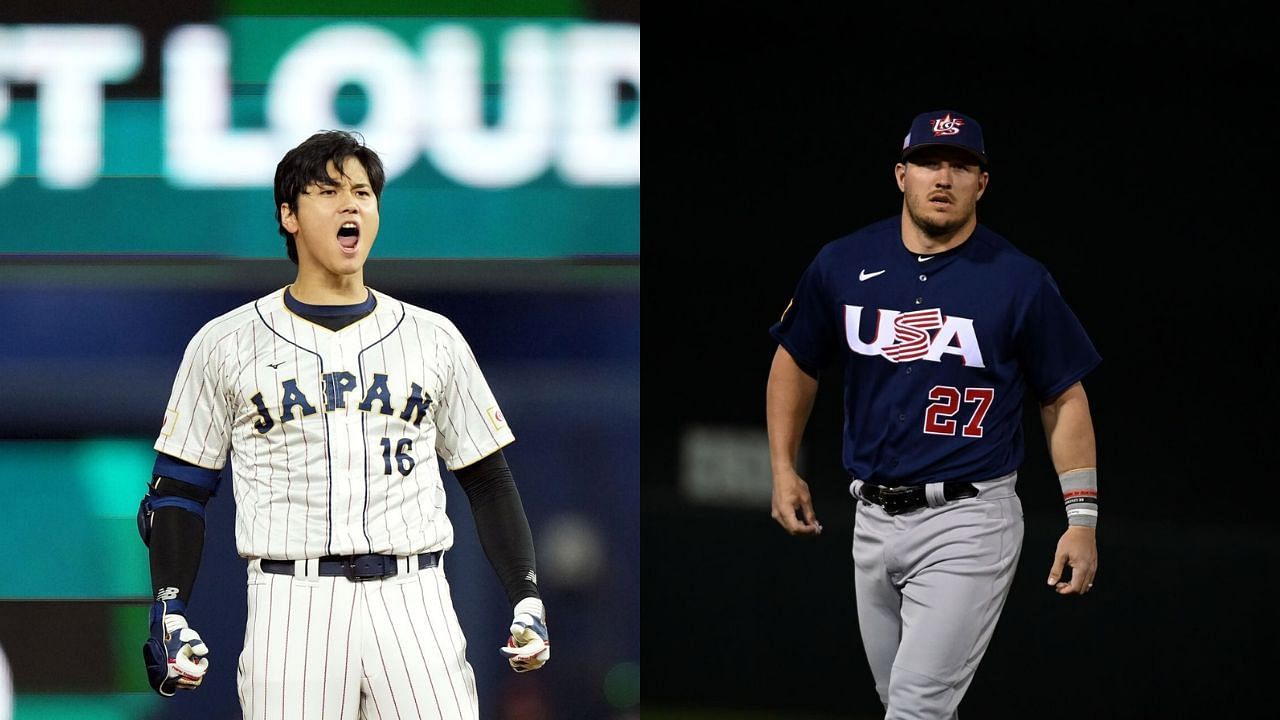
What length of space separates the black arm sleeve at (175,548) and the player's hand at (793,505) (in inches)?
57.7

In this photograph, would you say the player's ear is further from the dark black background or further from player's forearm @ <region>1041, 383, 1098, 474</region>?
player's forearm @ <region>1041, 383, 1098, 474</region>

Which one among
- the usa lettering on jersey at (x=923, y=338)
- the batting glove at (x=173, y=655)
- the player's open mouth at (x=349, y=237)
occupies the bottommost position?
the batting glove at (x=173, y=655)

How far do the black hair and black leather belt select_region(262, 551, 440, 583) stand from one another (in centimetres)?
71

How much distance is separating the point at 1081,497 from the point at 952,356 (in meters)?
0.48

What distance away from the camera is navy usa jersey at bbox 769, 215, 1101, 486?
12.8 feet

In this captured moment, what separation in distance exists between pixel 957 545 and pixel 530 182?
6.59 feet

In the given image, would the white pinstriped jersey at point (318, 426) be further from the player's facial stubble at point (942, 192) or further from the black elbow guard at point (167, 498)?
the player's facial stubble at point (942, 192)

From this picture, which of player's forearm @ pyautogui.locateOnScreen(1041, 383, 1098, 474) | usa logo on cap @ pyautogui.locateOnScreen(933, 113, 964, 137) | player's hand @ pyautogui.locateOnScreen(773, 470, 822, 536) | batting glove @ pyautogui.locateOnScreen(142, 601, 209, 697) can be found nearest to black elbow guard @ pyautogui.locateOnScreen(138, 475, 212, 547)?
batting glove @ pyautogui.locateOnScreen(142, 601, 209, 697)

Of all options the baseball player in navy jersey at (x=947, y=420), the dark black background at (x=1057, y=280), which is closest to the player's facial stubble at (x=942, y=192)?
the baseball player in navy jersey at (x=947, y=420)

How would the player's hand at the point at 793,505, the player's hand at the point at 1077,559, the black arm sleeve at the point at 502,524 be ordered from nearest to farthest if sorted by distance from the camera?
the black arm sleeve at the point at 502,524, the player's hand at the point at 1077,559, the player's hand at the point at 793,505

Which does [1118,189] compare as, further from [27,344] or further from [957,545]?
[27,344]

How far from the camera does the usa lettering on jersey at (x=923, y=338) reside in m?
3.90

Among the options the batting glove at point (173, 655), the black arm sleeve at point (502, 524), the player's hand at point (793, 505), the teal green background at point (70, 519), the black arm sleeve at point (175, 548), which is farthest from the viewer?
the teal green background at point (70, 519)

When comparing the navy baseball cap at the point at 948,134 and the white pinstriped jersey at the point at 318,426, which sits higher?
the navy baseball cap at the point at 948,134
